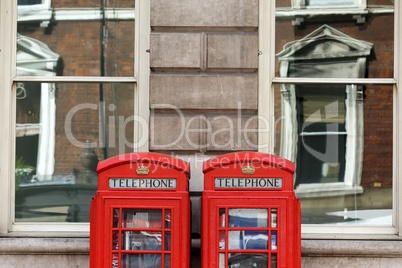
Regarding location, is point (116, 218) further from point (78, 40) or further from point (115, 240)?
point (78, 40)

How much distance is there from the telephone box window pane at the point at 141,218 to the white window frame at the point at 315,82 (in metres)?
1.55

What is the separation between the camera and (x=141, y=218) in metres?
5.25

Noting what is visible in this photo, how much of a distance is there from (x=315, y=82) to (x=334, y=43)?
1.38 feet

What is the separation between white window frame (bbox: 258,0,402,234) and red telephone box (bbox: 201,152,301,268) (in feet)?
3.91

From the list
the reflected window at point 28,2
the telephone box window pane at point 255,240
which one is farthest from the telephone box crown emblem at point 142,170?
the reflected window at point 28,2

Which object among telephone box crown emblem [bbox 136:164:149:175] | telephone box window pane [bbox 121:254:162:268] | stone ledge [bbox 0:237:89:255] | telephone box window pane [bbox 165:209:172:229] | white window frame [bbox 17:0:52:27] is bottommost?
stone ledge [bbox 0:237:89:255]

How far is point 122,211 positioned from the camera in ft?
17.2

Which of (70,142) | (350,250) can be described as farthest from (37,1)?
(350,250)

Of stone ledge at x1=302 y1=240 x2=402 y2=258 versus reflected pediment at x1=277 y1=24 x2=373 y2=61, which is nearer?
stone ledge at x1=302 y1=240 x2=402 y2=258

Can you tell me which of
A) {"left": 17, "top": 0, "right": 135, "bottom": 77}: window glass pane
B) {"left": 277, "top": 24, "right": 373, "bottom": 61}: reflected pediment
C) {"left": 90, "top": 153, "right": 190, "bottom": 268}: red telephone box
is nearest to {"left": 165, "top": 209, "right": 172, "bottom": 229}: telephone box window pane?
{"left": 90, "top": 153, "right": 190, "bottom": 268}: red telephone box

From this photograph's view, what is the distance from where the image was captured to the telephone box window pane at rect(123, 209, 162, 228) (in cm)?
525

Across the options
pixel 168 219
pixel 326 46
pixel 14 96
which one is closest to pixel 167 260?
pixel 168 219

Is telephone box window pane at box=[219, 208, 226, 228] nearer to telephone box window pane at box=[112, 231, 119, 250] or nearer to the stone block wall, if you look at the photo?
telephone box window pane at box=[112, 231, 119, 250]

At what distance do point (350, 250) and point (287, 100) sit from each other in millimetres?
1477
